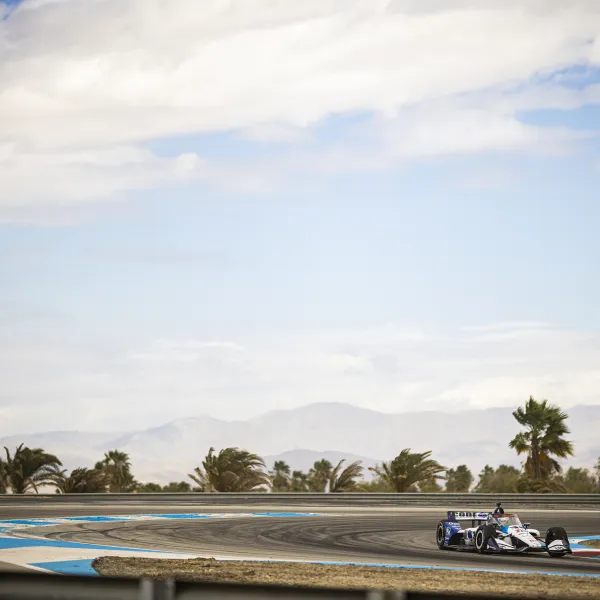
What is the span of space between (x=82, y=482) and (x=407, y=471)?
16.8m

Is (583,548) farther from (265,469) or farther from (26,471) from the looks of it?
(26,471)

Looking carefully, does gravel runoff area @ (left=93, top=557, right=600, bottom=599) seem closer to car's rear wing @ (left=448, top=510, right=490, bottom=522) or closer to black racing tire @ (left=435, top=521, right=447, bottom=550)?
black racing tire @ (left=435, top=521, right=447, bottom=550)

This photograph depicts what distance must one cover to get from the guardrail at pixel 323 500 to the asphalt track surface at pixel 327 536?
482 centimetres

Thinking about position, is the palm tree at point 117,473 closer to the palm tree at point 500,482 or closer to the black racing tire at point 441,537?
the palm tree at point 500,482

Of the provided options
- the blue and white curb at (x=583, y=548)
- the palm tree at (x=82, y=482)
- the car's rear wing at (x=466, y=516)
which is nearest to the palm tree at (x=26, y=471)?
the palm tree at (x=82, y=482)

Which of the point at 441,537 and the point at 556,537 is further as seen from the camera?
the point at 441,537

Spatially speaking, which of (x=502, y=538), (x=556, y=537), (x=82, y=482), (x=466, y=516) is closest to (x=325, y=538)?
(x=466, y=516)

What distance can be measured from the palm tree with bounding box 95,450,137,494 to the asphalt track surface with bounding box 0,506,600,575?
18.1 meters

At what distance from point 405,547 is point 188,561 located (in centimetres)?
550

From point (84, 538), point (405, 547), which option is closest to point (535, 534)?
point (405, 547)

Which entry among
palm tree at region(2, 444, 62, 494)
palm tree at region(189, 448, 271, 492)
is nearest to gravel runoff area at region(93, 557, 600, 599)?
palm tree at region(189, 448, 271, 492)

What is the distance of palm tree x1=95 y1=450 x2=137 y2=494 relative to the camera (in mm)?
50106

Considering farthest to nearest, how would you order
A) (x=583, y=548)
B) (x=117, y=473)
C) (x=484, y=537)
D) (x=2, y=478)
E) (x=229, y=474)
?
A: 1. (x=117, y=473)
2. (x=2, y=478)
3. (x=229, y=474)
4. (x=583, y=548)
5. (x=484, y=537)

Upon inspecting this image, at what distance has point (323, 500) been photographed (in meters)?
39.6
